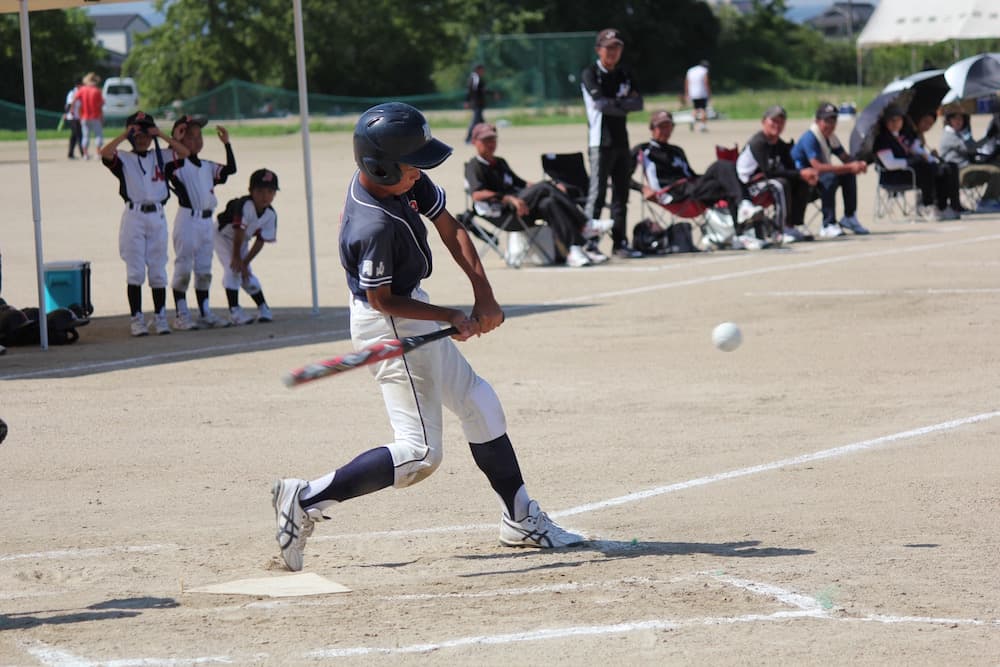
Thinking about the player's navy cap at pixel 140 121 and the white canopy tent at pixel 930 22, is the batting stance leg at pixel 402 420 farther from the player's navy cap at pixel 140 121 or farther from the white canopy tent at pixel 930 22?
the white canopy tent at pixel 930 22


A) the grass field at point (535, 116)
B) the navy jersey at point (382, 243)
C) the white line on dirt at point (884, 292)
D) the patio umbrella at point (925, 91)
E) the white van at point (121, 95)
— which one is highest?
the white van at point (121, 95)

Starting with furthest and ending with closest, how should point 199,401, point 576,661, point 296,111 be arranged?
point 296,111 < point 199,401 < point 576,661

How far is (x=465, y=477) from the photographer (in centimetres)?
771

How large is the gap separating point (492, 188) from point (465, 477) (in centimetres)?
877

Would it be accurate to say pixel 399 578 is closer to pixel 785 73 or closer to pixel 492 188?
pixel 492 188

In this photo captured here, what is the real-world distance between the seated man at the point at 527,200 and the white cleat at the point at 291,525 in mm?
10062

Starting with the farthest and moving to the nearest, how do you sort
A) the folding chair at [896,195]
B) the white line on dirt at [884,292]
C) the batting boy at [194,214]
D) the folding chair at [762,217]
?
the folding chair at [896,195] → the folding chair at [762,217] → the white line on dirt at [884,292] → the batting boy at [194,214]

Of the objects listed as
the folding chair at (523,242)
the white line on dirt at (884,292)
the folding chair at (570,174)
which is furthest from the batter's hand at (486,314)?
the folding chair at (570,174)

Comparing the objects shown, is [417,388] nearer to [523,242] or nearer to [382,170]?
[382,170]

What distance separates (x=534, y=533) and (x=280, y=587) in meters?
1.17

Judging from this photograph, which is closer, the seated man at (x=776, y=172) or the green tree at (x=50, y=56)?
the seated man at (x=776, y=172)

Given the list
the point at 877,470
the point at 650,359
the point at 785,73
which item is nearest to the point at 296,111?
the point at 785,73

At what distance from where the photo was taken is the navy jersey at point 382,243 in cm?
562

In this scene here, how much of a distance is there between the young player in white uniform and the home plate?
6.99 meters
